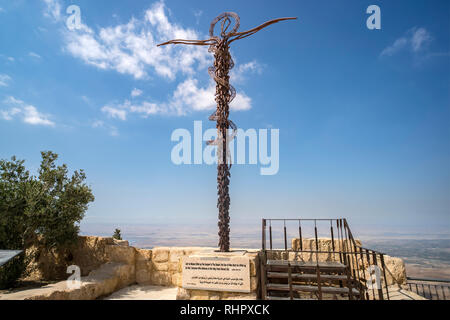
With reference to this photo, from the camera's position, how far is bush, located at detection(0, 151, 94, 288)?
863cm

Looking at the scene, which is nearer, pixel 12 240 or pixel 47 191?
pixel 12 240

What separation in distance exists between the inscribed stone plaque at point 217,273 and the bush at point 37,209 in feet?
19.5

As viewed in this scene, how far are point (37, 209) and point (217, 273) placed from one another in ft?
24.3

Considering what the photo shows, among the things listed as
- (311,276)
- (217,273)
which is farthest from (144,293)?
(311,276)

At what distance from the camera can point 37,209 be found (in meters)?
8.97

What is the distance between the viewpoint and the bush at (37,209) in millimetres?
8633

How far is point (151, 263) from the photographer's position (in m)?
8.99

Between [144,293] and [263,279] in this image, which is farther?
[144,293]

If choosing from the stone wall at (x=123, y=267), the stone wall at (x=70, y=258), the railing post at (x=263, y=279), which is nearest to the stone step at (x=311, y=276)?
the railing post at (x=263, y=279)

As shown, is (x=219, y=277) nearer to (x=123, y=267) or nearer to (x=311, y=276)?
(x=311, y=276)

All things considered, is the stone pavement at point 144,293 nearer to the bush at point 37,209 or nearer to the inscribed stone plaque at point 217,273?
the inscribed stone plaque at point 217,273

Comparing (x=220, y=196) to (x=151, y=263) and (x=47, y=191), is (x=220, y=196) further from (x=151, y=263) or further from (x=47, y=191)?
(x=47, y=191)
